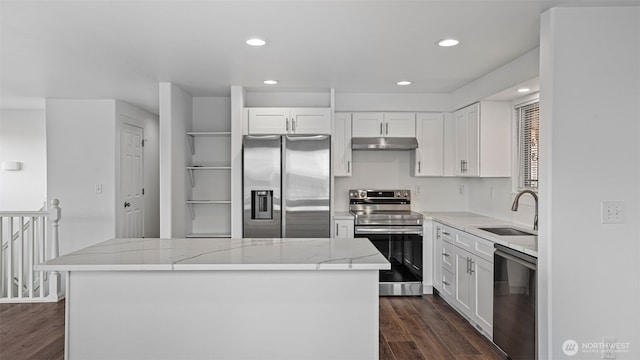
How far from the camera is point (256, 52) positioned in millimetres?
3316

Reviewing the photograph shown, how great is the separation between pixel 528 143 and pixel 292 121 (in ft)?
7.88

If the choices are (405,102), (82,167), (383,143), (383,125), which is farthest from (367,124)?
(82,167)

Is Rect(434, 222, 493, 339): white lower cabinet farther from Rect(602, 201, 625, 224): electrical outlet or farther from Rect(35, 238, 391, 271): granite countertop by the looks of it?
Rect(35, 238, 391, 271): granite countertop

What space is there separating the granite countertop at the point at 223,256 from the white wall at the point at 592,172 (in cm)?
110

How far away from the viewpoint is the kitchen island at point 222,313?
2289 mm

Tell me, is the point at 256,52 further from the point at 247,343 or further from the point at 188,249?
the point at 247,343

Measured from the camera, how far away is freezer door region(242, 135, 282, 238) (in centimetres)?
446

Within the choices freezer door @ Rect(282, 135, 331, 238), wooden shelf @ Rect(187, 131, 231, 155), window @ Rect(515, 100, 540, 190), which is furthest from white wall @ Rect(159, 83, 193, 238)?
window @ Rect(515, 100, 540, 190)

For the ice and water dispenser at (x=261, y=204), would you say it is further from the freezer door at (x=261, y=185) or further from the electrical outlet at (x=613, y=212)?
the electrical outlet at (x=613, y=212)

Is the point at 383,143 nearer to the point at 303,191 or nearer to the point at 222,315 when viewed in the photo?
the point at 303,191

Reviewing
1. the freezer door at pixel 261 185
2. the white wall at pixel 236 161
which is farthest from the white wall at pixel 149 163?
the freezer door at pixel 261 185

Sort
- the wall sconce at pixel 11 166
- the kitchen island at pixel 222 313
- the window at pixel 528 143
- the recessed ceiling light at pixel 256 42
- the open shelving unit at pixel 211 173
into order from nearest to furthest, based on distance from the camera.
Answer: the kitchen island at pixel 222 313 → the recessed ceiling light at pixel 256 42 → the window at pixel 528 143 → the open shelving unit at pixel 211 173 → the wall sconce at pixel 11 166

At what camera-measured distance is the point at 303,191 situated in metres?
4.46

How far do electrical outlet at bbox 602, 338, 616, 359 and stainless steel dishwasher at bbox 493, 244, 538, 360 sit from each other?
1.14ft
